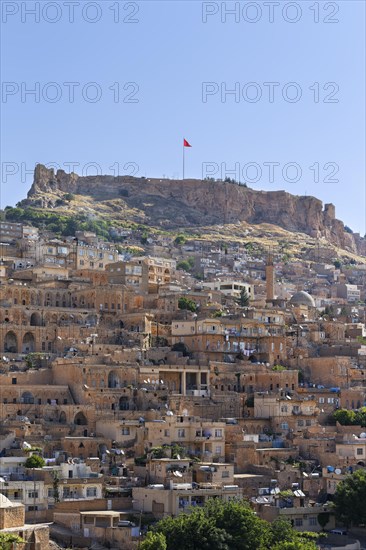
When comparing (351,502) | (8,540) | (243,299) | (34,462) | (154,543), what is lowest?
(154,543)

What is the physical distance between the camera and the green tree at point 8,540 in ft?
120

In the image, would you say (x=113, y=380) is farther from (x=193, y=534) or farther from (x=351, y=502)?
(x=193, y=534)

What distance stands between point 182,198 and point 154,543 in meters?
86.9

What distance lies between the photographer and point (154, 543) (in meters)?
38.8

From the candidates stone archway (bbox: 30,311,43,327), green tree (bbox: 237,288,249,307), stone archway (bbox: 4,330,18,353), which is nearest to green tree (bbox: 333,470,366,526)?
stone archway (bbox: 4,330,18,353)

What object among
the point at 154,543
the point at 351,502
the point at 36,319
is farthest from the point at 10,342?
the point at 154,543

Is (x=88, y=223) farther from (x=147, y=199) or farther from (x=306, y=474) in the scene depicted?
(x=306, y=474)

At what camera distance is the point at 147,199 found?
12344cm

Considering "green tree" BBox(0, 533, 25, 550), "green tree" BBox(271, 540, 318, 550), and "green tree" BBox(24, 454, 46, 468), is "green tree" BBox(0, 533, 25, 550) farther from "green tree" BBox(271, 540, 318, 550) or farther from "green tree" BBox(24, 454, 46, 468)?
"green tree" BBox(271, 540, 318, 550)

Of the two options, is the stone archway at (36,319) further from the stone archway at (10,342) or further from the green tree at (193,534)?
the green tree at (193,534)

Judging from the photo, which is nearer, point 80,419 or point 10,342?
point 80,419

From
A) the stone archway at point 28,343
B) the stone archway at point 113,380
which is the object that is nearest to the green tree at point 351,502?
the stone archway at point 113,380

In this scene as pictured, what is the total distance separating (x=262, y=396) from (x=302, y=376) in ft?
22.1

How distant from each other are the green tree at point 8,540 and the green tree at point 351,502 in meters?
13.7
